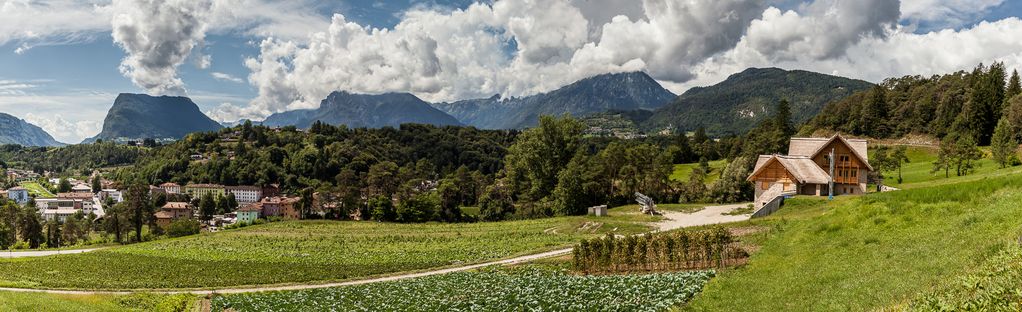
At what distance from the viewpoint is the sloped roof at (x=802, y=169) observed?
49.7 meters

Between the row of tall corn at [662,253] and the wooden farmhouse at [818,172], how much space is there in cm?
2482

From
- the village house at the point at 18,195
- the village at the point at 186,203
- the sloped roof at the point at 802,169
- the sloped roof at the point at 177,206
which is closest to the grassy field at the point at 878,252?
the sloped roof at the point at 802,169

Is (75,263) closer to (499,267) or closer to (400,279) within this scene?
(400,279)

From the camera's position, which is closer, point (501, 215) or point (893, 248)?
point (893, 248)

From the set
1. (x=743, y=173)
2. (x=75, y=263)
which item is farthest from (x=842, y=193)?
(x=75, y=263)

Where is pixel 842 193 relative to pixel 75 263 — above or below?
above

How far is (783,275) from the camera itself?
18.7 meters

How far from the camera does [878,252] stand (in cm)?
1783

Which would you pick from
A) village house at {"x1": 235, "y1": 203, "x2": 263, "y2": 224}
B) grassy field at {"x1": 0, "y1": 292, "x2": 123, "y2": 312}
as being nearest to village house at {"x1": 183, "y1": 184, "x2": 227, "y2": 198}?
village house at {"x1": 235, "y1": 203, "x2": 263, "y2": 224}

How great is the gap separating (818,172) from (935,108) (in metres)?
84.8

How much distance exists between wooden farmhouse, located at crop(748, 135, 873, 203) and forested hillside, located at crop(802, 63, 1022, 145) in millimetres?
45984

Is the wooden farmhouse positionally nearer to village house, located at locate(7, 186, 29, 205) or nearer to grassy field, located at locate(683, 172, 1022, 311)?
grassy field, located at locate(683, 172, 1022, 311)

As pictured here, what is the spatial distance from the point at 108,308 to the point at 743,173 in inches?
2561

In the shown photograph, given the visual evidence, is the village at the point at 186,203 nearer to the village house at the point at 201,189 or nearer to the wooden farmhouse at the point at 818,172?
the village house at the point at 201,189
